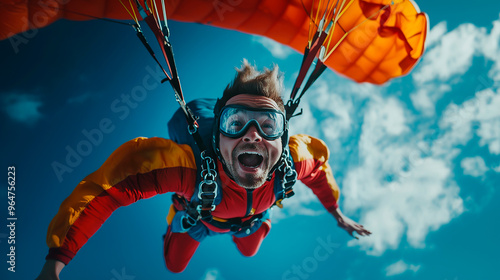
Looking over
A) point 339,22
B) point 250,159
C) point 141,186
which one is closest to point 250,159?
point 250,159

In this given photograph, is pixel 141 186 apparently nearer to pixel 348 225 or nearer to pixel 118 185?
pixel 118 185

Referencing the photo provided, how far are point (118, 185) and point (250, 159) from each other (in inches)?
42.0

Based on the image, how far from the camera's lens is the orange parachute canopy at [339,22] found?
12.7ft

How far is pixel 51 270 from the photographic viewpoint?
1931 millimetres

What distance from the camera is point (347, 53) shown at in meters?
4.84

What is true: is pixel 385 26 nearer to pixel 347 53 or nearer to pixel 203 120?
pixel 347 53

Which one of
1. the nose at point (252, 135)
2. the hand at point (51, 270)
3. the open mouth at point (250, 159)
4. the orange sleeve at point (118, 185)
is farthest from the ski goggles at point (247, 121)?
the hand at point (51, 270)

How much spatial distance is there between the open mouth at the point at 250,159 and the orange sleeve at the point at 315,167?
0.52 meters

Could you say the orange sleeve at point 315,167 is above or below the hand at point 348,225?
above

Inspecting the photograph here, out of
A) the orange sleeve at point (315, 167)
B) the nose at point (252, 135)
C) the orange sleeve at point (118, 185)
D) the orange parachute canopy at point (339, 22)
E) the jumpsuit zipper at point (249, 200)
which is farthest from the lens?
the orange parachute canopy at point (339, 22)

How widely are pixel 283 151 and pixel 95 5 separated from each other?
2829 mm

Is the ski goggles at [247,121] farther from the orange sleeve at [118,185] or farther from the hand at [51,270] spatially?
the hand at [51,270]

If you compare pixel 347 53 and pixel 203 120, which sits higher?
pixel 347 53

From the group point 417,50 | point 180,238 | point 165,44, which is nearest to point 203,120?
point 165,44
